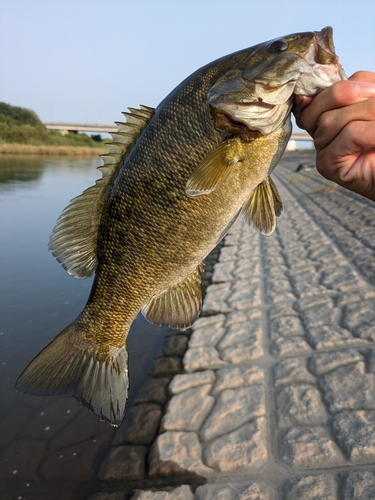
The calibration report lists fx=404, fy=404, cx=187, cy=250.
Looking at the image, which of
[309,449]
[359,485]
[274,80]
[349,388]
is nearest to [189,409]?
[309,449]

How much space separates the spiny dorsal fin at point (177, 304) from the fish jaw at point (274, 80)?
952mm

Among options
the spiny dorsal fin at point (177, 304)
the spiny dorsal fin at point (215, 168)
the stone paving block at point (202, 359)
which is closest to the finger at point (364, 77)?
the spiny dorsal fin at point (215, 168)

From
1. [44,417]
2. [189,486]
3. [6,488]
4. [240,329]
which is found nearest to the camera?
[189,486]

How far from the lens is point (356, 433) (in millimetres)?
3160

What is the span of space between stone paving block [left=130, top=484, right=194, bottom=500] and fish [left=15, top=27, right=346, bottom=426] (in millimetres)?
1345

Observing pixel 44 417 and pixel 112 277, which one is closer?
pixel 112 277

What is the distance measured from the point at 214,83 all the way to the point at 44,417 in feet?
13.0

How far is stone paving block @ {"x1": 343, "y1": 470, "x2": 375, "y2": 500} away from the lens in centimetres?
266

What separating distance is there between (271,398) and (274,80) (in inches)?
119

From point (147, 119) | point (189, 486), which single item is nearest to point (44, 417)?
point (189, 486)

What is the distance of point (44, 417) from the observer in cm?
441

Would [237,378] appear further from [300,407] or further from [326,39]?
[326,39]

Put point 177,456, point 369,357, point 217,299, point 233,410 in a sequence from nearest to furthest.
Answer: point 177,456
point 233,410
point 369,357
point 217,299

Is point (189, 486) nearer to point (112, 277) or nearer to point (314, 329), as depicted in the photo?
point (112, 277)
